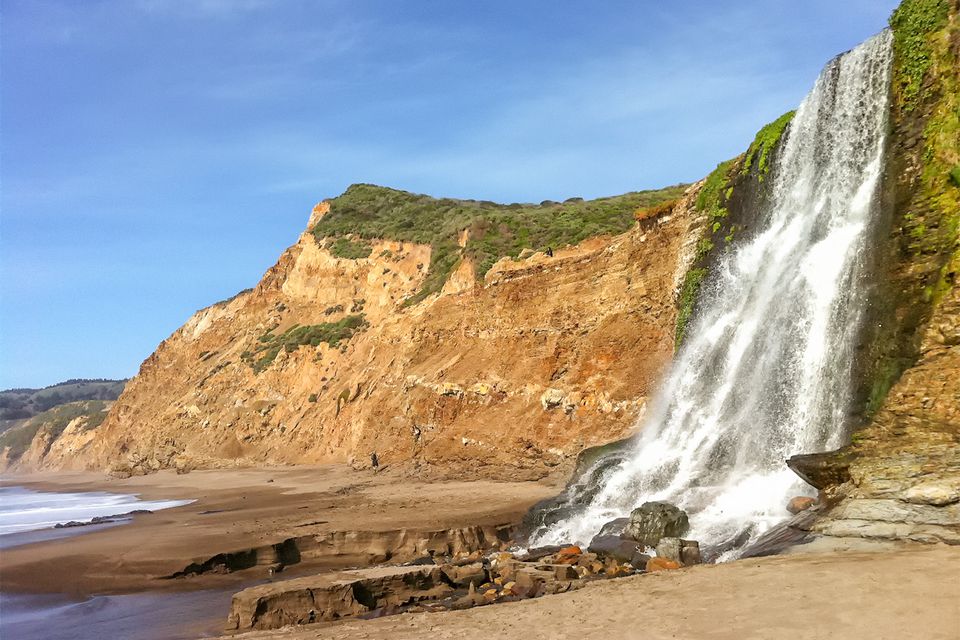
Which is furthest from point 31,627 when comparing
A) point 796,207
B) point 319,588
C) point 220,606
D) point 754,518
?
point 796,207

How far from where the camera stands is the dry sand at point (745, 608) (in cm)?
698

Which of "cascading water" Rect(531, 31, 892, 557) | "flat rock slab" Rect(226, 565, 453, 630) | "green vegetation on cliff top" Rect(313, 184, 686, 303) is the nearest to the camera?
"flat rock slab" Rect(226, 565, 453, 630)

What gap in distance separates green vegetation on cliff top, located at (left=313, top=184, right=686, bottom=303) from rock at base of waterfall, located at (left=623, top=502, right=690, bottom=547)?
23.0 meters

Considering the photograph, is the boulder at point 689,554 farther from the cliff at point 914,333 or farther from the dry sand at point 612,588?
→ the cliff at point 914,333

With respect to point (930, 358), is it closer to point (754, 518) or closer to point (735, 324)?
point (754, 518)

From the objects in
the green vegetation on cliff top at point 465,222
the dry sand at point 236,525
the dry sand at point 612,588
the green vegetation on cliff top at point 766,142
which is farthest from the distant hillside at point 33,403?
the green vegetation on cliff top at point 766,142

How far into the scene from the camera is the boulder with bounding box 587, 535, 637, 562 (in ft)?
43.9

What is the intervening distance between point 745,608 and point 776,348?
1020 cm

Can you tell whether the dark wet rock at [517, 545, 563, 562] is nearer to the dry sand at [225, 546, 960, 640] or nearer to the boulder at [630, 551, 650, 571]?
the boulder at [630, 551, 650, 571]

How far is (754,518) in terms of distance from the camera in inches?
520

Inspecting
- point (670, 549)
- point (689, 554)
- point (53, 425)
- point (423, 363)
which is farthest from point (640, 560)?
point (53, 425)

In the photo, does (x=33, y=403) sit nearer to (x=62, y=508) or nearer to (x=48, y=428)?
(x=48, y=428)

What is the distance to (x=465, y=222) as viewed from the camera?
4941 centimetres

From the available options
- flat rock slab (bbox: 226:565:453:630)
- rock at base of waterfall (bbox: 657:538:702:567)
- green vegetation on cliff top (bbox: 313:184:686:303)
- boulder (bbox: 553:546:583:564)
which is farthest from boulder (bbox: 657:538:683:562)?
green vegetation on cliff top (bbox: 313:184:686:303)
